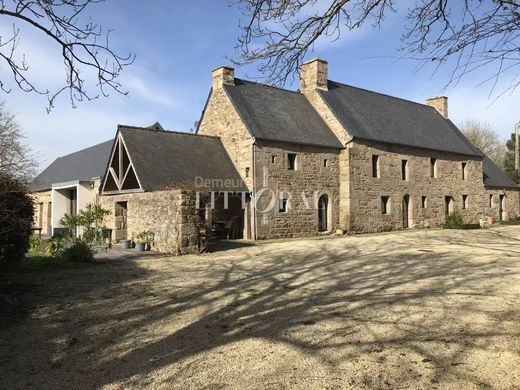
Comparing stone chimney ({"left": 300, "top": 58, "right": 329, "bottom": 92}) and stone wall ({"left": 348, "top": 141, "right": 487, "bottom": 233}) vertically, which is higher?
stone chimney ({"left": 300, "top": 58, "right": 329, "bottom": 92})

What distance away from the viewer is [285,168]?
65.3 ft

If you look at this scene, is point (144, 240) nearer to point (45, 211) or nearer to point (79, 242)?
point (79, 242)

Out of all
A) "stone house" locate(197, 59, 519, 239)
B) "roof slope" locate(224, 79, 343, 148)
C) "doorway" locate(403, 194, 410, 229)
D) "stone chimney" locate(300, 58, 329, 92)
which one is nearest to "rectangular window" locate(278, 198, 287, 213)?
"stone house" locate(197, 59, 519, 239)

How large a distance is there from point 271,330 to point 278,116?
16985mm

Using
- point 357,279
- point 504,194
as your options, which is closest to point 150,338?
point 357,279

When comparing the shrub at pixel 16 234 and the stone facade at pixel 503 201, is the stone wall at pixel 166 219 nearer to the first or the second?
the shrub at pixel 16 234

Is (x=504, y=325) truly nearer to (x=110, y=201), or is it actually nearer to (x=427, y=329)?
(x=427, y=329)

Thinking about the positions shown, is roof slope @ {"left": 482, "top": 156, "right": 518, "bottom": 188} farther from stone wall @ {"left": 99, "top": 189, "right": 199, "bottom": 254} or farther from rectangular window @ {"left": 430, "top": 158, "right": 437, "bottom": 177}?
stone wall @ {"left": 99, "top": 189, "right": 199, "bottom": 254}

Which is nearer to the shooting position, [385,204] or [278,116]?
[278,116]

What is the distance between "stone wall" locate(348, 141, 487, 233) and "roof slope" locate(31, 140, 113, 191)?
1354cm

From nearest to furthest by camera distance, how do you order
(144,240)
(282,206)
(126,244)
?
1. (144,240)
2. (126,244)
3. (282,206)

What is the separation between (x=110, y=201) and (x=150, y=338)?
1398 cm

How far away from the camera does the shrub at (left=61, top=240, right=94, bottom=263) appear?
11.3 m

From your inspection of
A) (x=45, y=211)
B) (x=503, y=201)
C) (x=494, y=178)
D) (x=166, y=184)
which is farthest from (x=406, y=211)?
(x=45, y=211)
